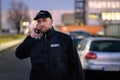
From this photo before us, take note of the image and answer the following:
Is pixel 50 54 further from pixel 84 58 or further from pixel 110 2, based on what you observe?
pixel 110 2

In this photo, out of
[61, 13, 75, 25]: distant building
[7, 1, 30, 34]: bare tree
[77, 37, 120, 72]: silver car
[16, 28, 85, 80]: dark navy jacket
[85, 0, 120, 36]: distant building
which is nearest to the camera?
[16, 28, 85, 80]: dark navy jacket

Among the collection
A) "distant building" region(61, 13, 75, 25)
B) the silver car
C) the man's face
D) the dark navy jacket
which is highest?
the man's face

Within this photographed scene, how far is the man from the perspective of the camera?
5.25 metres

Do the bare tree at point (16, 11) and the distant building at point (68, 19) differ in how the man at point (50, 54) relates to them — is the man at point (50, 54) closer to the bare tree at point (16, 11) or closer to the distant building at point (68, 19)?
Answer: the bare tree at point (16, 11)

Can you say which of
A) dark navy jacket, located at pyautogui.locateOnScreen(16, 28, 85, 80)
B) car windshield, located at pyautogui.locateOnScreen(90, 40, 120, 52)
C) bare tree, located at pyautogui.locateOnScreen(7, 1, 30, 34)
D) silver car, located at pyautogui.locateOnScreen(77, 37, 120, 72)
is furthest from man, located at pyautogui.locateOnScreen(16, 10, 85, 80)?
bare tree, located at pyautogui.locateOnScreen(7, 1, 30, 34)

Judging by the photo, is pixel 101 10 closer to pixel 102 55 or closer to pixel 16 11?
pixel 16 11

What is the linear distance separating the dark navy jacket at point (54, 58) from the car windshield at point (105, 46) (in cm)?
903

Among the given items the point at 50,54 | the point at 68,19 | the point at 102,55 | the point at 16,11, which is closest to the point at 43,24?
the point at 50,54

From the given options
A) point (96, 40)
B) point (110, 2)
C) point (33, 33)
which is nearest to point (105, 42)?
point (96, 40)

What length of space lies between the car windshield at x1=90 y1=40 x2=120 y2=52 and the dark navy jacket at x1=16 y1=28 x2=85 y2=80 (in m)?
9.03

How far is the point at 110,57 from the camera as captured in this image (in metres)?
14.1

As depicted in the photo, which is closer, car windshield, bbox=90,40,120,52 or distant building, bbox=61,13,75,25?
car windshield, bbox=90,40,120,52

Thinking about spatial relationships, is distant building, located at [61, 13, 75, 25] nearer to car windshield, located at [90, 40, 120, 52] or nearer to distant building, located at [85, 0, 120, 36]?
distant building, located at [85, 0, 120, 36]

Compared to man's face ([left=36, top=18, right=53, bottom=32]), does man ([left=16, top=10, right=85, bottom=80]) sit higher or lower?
lower
